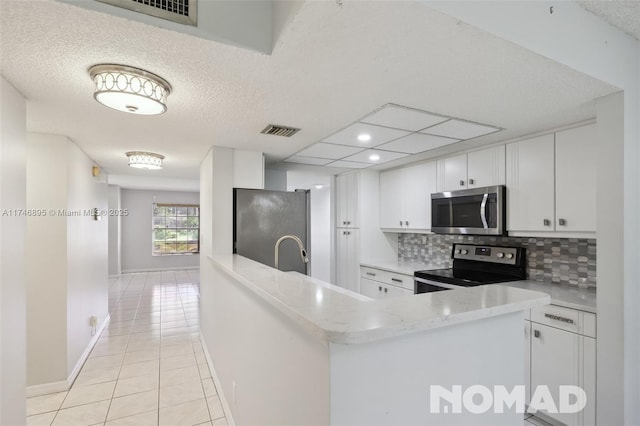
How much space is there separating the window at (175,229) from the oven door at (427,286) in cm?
747

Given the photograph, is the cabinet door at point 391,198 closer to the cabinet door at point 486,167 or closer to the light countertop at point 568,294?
the cabinet door at point 486,167

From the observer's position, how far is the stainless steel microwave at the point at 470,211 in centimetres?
279

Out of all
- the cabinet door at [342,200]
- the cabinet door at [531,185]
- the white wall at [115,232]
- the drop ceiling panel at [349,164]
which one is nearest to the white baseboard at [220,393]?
the cabinet door at [342,200]

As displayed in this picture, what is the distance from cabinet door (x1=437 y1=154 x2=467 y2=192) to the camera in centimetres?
320

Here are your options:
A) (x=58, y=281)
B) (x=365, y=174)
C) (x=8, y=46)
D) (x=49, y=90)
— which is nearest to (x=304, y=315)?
(x=8, y=46)

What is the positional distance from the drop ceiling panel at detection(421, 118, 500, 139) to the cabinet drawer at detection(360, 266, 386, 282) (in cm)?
193

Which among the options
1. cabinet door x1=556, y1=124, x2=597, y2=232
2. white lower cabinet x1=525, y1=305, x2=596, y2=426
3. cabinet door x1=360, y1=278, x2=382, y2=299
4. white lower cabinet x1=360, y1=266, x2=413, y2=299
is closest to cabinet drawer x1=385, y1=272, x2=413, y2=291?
white lower cabinet x1=360, y1=266, x2=413, y2=299

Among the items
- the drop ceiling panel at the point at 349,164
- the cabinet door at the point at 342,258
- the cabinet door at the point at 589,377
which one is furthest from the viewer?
the cabinet door at the point at 342,258

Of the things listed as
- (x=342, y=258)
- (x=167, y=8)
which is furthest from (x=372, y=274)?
(x=167, y=8)

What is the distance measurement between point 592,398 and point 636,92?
73.5 inches

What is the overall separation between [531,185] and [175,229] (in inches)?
343

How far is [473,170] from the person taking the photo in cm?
309

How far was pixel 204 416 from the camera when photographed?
2.32m

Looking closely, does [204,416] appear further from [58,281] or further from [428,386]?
[428,386]
